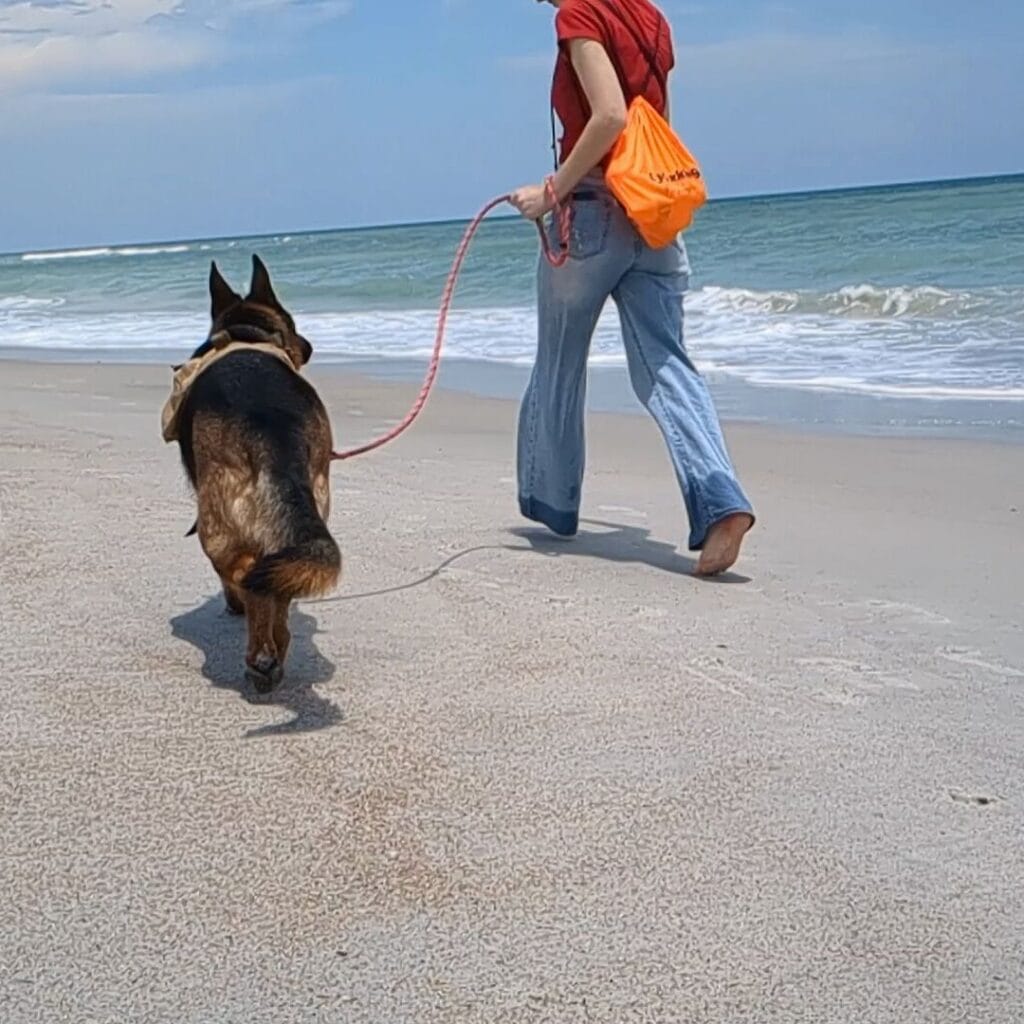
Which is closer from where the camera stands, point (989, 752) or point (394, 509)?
point (989, 752)

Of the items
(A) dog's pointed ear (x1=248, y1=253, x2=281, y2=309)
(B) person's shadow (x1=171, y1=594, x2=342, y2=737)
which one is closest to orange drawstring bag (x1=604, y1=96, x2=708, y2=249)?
(A) dog's pointed ear (x1=248, y1=253, x2=281, y2=309)

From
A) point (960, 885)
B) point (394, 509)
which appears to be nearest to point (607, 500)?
point (394, 509)

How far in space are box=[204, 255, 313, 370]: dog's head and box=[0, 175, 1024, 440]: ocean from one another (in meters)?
4.71

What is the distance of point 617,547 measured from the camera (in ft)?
18.4

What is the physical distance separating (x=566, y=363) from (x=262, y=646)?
197 centimetres

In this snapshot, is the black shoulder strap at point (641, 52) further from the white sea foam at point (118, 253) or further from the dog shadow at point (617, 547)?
the white sea foam at point (118, 253)

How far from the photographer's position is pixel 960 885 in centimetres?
282

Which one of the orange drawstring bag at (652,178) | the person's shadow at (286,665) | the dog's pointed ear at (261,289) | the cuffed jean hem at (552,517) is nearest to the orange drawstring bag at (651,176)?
the orange drawstring bag at (652,178)

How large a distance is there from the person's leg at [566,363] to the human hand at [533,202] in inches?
4.1

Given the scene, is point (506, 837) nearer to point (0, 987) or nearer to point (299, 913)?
point (299, 913)

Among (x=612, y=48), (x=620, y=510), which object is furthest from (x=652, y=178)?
(x=620, y=510)

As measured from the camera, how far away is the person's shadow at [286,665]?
3.65 m

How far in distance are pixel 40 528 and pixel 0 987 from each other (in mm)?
3082

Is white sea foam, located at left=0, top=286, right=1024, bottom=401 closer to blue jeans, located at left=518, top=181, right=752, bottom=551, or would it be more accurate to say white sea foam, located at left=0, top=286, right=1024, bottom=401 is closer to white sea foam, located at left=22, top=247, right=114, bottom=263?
blue jeans, located at left=518, top=181, right=752, bottom=551
